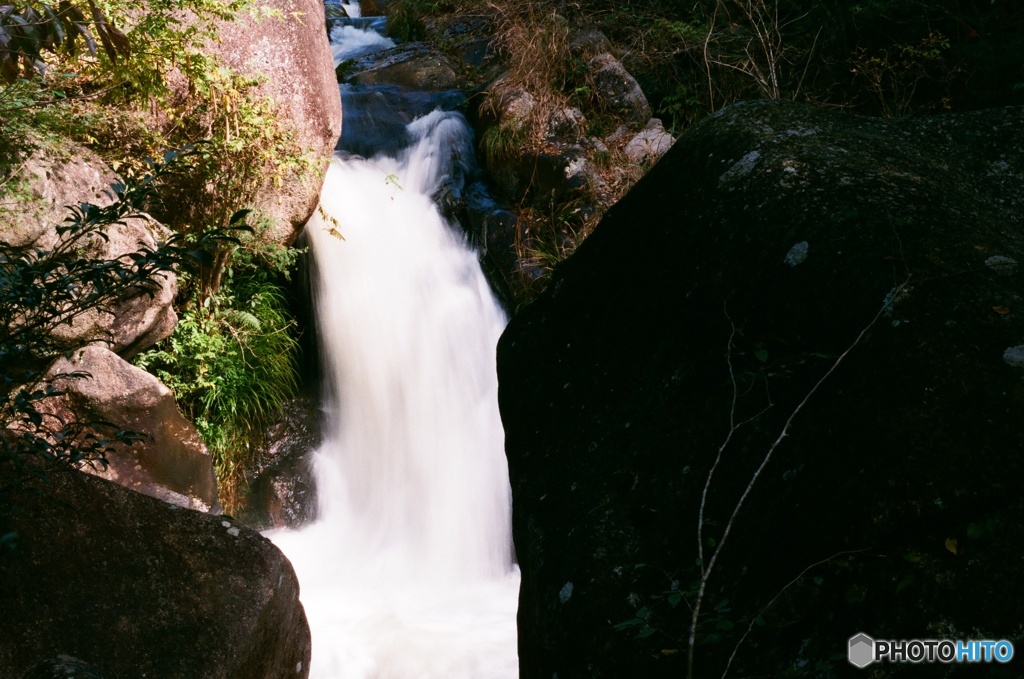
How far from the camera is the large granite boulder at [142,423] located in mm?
4723

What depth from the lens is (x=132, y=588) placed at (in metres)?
2.58

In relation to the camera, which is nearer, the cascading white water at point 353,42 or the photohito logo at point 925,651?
the photohito logo at point 925,651

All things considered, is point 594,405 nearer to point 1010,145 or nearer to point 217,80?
point 1010,145

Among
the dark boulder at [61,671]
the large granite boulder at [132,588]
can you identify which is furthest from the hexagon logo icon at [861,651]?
the large granite boulder at [132,588]

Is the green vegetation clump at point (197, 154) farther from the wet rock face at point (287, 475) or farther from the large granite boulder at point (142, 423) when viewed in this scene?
the large granite boulder at point (142, 423)

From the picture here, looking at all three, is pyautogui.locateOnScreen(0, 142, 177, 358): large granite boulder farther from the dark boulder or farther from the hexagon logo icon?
the hexagon logo icon

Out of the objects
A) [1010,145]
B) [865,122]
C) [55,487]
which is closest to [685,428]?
[865,122]

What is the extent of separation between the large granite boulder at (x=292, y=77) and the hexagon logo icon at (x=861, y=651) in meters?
5.41

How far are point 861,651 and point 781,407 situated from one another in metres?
0.49

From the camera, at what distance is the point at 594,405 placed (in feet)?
6.56

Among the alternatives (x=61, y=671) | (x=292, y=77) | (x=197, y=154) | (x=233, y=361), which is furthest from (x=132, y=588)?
(x=292, y=77)

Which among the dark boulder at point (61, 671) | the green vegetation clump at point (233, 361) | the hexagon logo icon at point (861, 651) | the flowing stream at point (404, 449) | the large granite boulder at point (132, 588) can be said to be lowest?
the flowing stream at point (404, 449)

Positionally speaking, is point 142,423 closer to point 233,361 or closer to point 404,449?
point 233,361

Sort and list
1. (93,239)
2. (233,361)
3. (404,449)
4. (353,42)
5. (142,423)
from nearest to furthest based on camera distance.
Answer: (93,239) < (142,423) < (233,361) < (404,449) < (353,42)
